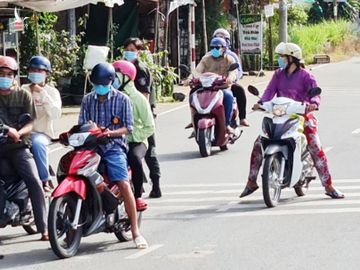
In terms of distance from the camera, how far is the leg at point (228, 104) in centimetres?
1596

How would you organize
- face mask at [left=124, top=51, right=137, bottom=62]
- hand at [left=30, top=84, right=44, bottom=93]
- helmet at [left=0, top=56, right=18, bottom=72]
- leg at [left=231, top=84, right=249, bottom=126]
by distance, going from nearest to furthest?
helmet at [left=0, top=56, right=18, bottom=72] → hand at [left=30, top=84, right=44, bottom=93] → face mask at [left=124, top=51, right=137, bottom=62] → leg at [left=231, top=84, right=249, bottom=126]

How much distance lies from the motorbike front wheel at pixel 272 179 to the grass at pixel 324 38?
113 feet

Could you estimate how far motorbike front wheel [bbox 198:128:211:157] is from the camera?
15375 millimetres

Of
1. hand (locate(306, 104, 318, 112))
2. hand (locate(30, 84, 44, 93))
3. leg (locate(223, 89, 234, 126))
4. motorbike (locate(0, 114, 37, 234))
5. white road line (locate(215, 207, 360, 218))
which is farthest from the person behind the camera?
leg (locate(223, 89, 234, 126))

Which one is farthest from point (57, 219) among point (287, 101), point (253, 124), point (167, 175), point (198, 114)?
point (253, 124)

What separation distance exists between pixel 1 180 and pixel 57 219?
0.93 meters

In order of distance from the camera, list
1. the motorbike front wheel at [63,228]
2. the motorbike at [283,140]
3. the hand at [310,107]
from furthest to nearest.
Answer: the hand at [310,107] → the motorbike at [283,140] → the motorbike front wheel at [63,228]

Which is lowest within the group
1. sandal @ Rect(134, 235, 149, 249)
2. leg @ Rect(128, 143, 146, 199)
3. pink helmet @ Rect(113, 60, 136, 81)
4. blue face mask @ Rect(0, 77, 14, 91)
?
sandal @ Rect(134, 235, 149, 249)

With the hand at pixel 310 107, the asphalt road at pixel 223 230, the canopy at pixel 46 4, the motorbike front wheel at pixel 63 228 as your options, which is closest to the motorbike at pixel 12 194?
the asphalt road at pixel 223 230

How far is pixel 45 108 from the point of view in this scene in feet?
32.8

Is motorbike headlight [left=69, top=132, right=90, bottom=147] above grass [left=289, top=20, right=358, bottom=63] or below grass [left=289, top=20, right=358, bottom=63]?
below

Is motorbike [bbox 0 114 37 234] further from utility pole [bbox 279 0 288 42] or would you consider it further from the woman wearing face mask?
utility pole [bbox 279 0 288 42]

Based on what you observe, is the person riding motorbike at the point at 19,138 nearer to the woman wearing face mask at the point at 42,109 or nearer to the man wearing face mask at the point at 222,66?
the woman wearing face mask at the point at 42,109

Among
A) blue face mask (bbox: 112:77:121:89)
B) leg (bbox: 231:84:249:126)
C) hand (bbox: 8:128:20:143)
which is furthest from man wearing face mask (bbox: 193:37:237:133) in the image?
hand (bbox: 8:128:20:143)
